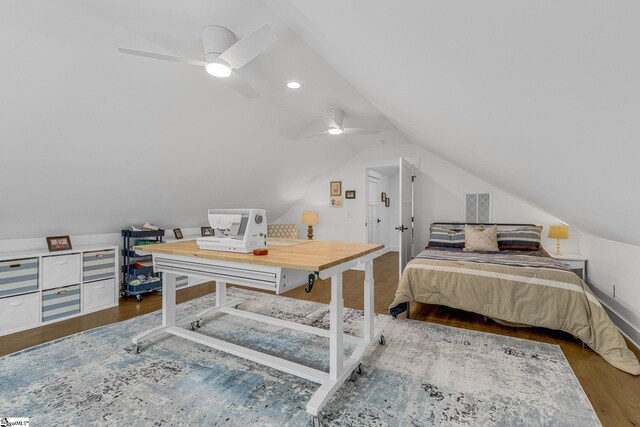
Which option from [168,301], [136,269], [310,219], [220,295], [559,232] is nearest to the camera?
[168,301]

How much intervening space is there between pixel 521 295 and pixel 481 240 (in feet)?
5.13

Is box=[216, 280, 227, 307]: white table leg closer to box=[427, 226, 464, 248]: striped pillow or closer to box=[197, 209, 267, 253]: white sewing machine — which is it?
box=[197, 209, 267, 253]: white sewing machine

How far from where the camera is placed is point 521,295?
107 inches

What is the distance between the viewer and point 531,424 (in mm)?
1633

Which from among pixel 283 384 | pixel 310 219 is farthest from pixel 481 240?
pixel 283 384

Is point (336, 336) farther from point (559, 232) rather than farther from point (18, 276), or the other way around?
point (559, 232)

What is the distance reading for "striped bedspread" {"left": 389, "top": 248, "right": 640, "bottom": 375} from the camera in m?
2.34

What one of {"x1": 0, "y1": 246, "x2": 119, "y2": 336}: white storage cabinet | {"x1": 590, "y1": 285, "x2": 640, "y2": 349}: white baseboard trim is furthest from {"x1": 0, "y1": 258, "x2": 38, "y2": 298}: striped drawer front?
{"x1": 590, "y1": 285, "x2": 640, "y2": 349}: white baseboard trim

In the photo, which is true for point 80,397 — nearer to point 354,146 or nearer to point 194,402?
point 194,402

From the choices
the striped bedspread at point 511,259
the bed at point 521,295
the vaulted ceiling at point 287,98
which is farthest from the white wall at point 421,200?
the bed at point 521,295

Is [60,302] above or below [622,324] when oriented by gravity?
above

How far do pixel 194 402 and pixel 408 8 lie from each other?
7.52 feet

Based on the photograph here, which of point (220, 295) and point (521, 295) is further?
point (220, 295)

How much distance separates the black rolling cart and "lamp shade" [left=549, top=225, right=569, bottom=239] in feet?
18.1
